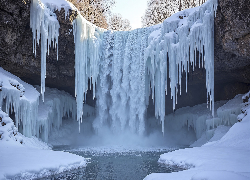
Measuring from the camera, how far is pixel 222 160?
6.11 metres

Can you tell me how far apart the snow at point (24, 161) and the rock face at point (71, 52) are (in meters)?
4.25

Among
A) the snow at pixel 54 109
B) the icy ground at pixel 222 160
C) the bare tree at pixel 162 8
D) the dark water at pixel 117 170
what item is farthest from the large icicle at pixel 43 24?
the bare tree at pixel 162 8

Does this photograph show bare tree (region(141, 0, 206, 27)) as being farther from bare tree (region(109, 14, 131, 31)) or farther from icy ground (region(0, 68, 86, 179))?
icy ground (region(0, 68, 86, 179))

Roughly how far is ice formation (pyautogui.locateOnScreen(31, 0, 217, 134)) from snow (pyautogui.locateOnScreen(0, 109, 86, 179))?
4144 mm

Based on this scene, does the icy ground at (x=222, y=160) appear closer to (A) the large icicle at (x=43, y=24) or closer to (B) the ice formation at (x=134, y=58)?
(B) the ice formation at (x=134, y=58)

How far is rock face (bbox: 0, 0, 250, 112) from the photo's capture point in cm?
954

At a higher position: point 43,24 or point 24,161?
point 43,24

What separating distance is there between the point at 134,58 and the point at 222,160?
924 centimetres

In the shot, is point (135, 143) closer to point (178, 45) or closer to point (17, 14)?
point (178, 45)

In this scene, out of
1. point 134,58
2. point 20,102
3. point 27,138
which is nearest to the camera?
point 20,102

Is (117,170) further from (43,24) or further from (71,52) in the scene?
(71,52)

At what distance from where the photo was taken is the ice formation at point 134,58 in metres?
11.2

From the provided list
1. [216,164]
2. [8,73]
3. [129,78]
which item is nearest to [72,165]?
[216,164]

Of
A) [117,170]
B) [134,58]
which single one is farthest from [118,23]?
[117,170]
